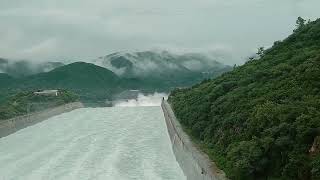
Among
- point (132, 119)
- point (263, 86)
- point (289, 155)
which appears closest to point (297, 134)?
point (289, 155)

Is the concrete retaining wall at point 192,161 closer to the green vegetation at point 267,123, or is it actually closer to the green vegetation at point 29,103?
the green vegetation at point 267,123

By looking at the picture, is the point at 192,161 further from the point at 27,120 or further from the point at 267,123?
the point at 27,120

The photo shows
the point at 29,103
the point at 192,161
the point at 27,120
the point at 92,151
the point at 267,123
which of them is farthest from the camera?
the point at 29,103

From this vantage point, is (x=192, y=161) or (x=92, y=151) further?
(x=92, y=151)

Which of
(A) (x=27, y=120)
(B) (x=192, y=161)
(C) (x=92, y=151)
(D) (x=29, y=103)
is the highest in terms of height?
(D) (x=29, y=103)

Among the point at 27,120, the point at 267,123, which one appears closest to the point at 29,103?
the point at 27,120

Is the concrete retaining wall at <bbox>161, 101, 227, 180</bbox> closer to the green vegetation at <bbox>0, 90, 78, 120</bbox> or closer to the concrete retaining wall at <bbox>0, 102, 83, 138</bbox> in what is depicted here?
the concrete retaining wall at <bbox>0, 102, 83, 138</bbox>
